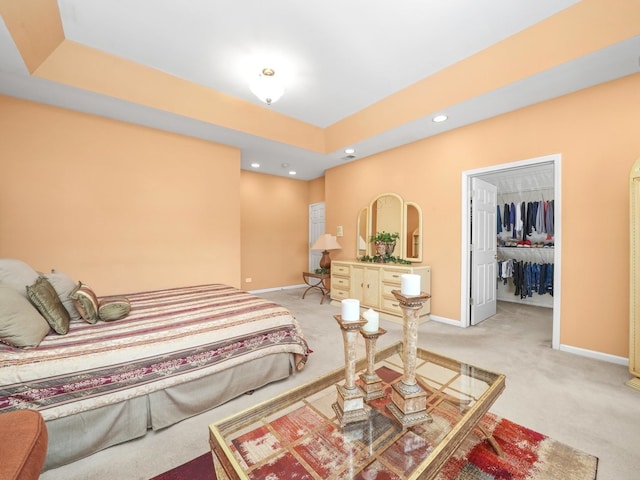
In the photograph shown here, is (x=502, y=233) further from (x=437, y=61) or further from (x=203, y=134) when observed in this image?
(x=203, y=134)

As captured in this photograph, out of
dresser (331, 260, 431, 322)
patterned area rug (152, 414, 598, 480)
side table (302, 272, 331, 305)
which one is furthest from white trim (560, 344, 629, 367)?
side table (302, 272, 331, 305)

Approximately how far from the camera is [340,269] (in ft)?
15.6

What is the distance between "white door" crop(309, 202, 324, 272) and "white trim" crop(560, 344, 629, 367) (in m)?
4.61

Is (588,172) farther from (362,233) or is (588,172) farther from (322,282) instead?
(322,282)

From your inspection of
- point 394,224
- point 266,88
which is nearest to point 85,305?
point 266,88

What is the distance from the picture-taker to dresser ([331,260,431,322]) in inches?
149

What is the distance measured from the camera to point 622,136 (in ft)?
8.16

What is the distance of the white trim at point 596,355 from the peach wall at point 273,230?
16.1 feet

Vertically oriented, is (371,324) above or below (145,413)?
above

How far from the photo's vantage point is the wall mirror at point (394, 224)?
414 centimetres

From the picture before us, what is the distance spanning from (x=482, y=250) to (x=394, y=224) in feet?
4.26

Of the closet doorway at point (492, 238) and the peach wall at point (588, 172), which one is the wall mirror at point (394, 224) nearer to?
the closet doorway at point (492, 238)

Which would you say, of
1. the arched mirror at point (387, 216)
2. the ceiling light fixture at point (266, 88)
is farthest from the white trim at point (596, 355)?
the ceiling light fixture at point (266, 88)

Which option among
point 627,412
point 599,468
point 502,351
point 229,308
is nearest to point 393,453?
point 599,468
